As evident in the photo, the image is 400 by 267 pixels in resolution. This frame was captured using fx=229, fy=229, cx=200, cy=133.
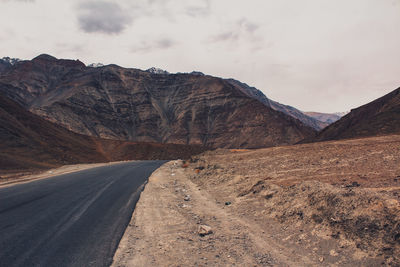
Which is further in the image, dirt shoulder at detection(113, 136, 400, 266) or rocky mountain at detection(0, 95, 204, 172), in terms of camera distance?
rocky mountain at detection(0, 95, 204, 172)

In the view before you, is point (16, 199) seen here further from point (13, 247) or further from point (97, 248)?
point (97, 248)

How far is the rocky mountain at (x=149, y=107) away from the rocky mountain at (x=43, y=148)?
34.1m

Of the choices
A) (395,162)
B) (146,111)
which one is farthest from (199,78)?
(395,162)

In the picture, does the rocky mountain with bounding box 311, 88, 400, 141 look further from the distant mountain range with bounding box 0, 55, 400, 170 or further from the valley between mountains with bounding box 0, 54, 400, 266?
the distant mountain range with bounding box 0, 55, 400, 170

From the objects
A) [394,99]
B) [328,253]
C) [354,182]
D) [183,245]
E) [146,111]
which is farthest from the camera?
[146,111]

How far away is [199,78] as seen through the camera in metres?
121

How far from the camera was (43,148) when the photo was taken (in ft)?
111

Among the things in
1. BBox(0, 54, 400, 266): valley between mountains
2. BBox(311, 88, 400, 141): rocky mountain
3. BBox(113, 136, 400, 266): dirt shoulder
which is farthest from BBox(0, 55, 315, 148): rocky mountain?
BBox(113, 136, 400, 266): dirt shoulder

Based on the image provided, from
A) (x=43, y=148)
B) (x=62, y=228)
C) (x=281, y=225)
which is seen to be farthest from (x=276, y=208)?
(x=43, y=148)

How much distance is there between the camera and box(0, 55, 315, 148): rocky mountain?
3602 inches

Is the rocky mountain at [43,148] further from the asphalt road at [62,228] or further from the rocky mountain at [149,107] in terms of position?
the rocky mountain at [149,107]

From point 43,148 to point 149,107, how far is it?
76.8 meters

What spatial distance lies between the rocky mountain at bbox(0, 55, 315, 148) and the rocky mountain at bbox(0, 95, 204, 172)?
34.1 metres

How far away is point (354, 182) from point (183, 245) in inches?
246
